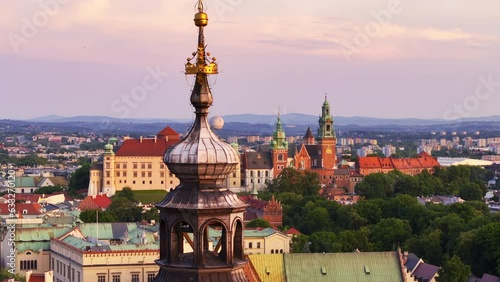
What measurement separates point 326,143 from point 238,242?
142335mm

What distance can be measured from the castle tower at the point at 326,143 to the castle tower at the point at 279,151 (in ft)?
27.3

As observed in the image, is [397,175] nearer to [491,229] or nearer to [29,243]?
[491,229]

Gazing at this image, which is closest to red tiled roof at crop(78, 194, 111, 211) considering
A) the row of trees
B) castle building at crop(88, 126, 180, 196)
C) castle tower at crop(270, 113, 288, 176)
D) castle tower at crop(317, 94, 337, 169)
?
castle building at crop(88, 126, 180, 196)

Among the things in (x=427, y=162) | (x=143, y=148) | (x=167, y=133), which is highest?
(x=167, y=133)

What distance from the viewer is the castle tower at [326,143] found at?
153 meters

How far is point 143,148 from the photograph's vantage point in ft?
462

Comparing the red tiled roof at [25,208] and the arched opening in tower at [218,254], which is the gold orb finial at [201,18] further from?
the red tiled roof at [25,208]

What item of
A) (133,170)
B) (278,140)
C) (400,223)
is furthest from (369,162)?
(400,223)

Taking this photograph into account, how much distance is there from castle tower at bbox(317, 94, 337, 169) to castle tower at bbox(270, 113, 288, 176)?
831 cm

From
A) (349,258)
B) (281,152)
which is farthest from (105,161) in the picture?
(349,258)

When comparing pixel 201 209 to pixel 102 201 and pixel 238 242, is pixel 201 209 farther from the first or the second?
pixel 102 201

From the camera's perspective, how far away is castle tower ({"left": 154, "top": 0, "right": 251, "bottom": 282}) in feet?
37.3

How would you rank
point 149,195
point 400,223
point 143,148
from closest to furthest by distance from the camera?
1. point 400,223
2. point 149,195
3. point 143,148

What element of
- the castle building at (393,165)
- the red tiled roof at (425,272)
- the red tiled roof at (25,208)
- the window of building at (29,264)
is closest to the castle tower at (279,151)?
the castle building at (393,165)
